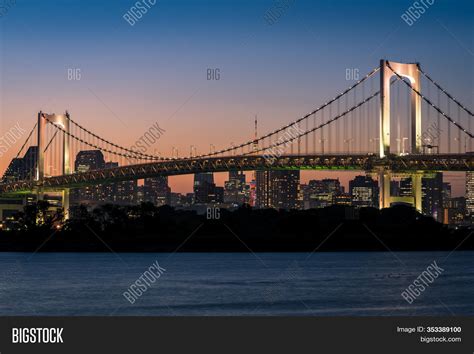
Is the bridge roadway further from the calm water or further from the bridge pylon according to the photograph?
the calm water

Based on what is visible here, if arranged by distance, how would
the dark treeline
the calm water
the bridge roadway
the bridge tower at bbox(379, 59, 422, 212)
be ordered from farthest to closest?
the dark treeline, the bridge tower at bbox(379, 59, 422, 212), the bridge roadway, the calm water

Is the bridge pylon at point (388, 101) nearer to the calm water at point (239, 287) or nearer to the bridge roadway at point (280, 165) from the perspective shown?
the bridge roadway at point (280, 165)

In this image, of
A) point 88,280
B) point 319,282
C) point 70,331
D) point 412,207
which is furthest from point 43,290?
point 412,207

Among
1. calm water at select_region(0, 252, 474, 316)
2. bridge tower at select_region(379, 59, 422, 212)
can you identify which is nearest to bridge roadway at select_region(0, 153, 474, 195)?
bridge tower at select_region(379, 59, 422, 212)

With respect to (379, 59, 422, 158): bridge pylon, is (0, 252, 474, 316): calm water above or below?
below

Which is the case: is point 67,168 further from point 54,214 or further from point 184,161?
point 184,161

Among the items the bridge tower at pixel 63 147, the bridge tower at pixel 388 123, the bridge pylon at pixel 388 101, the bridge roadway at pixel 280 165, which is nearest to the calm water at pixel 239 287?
the bridge tower at pixel 388 123

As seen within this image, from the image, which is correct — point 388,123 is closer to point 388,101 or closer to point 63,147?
point 388,101

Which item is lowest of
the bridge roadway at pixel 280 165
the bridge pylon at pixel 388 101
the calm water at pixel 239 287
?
the calm water at pixel 239 287

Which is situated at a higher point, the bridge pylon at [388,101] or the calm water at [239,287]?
the bridge pylon at [388,101]
